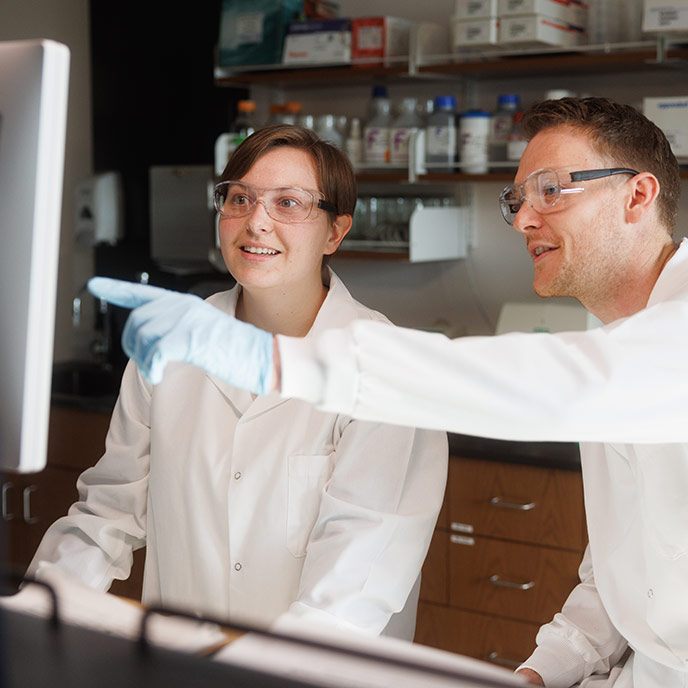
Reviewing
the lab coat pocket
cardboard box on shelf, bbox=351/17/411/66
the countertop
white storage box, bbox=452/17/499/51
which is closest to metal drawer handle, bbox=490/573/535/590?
the countertop

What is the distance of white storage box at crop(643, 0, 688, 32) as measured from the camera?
2547 millimetres

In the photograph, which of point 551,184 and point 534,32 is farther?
point 534,32

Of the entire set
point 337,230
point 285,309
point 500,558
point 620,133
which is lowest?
point 500,558

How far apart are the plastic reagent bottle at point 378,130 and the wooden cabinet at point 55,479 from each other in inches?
48.9

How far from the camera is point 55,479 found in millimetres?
3285

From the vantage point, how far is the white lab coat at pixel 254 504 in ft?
4.74

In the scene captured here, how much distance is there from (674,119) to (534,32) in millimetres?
466

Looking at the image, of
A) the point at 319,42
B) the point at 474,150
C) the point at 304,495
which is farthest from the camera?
the point at 319,42

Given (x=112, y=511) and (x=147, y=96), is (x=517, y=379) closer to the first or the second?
(x=112, y=511)

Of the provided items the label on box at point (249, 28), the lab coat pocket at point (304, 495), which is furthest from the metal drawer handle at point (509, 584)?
the label on box at point (249, 28)

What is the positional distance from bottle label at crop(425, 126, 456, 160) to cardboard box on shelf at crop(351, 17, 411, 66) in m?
0.31

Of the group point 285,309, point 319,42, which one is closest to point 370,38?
point 319,42

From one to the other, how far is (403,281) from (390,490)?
200 centimetres

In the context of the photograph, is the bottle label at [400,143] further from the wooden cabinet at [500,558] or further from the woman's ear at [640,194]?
the woman's ear at [640,194]
